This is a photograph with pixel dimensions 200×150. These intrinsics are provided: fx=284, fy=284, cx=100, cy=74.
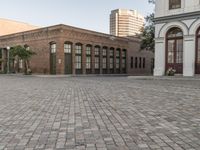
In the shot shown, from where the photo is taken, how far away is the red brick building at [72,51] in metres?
34.2

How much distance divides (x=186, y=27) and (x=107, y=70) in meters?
19.2

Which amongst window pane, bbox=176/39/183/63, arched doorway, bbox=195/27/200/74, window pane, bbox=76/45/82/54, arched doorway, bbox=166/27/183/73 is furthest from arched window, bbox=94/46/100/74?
arched doorway, bbox=195/27/200/74

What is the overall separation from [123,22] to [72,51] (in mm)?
39859

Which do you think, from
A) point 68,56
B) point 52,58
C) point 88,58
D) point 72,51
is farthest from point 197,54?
point 52,58

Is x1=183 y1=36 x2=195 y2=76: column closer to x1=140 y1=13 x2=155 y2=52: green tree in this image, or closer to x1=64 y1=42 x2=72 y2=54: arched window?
x1=140 y1=13 x2=155 y2=52: green tree

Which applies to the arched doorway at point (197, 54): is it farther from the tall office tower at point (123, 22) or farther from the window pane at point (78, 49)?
the tall office tower at point (123, 22)

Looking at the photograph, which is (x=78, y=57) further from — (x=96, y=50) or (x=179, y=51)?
(x=179, y=51)

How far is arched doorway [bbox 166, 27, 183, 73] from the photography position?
24406mm

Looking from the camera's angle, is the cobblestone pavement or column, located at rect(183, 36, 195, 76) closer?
the cobblestone pavement

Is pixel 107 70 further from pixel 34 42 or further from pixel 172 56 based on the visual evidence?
pixel 172 56

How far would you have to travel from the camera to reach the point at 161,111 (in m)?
7.17

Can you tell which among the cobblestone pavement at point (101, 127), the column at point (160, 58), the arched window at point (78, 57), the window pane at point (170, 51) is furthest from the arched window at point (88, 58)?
the cobblestone pavement at point (101, 127)

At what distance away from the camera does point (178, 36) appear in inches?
960

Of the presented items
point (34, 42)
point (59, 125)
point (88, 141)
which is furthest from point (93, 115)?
point (34, 42)
